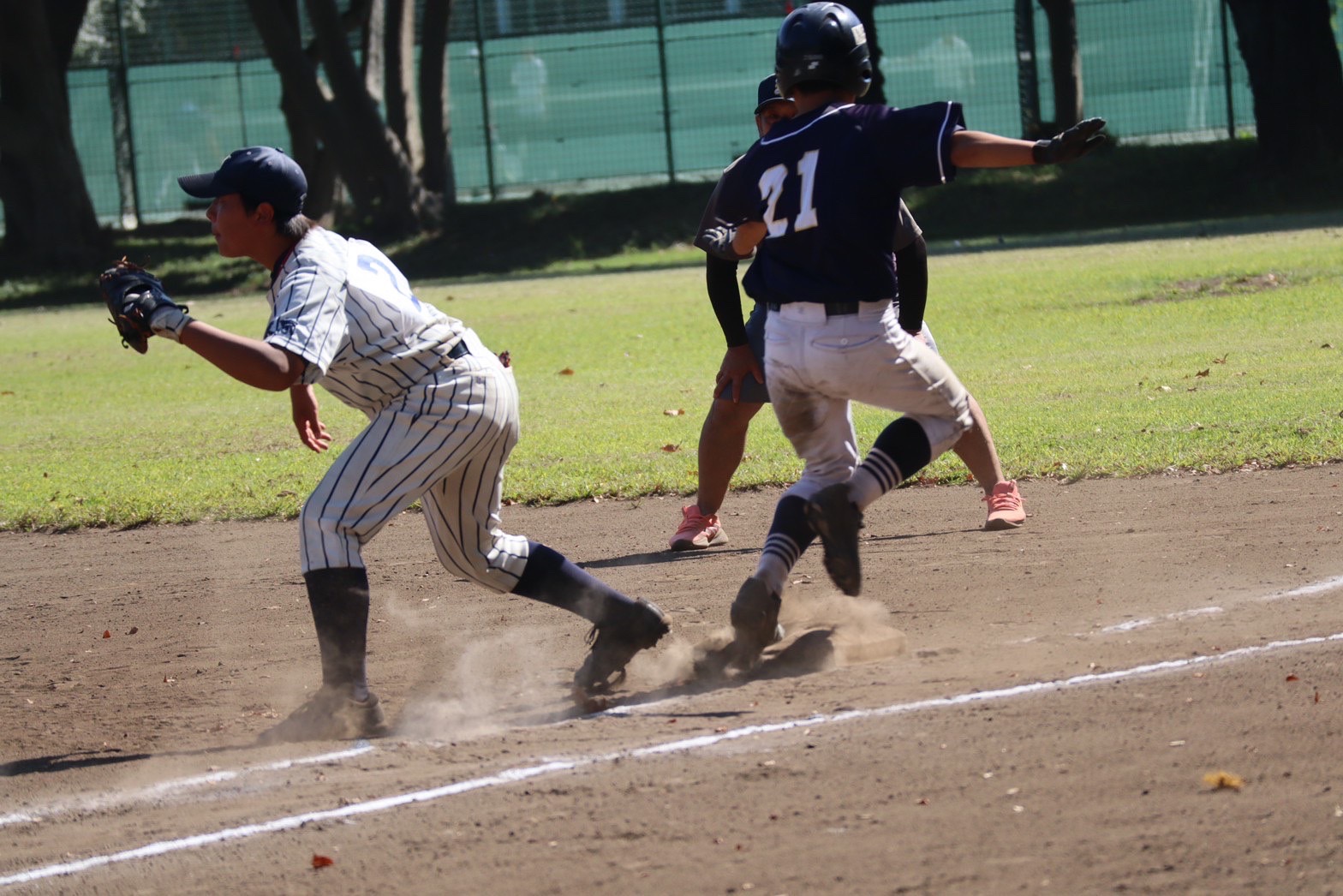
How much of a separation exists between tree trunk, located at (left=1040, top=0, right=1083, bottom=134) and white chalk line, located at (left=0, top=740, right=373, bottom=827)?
25027 millimetres

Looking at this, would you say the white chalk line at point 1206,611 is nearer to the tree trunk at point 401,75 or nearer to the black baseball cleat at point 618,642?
the black baseball cleat at point 618,642

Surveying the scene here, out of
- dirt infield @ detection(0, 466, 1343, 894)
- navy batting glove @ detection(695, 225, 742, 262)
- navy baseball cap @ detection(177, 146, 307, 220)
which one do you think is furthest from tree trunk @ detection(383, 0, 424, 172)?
navy baseball cap @ detection(177, 146, 307, 220)

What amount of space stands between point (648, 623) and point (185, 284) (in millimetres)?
22753

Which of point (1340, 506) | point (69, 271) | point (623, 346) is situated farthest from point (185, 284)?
point (1340, 506)

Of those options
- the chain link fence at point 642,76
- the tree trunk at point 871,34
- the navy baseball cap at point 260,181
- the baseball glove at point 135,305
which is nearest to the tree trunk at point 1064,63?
the chain link fence at point 642,76

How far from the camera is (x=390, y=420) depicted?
15.1ft

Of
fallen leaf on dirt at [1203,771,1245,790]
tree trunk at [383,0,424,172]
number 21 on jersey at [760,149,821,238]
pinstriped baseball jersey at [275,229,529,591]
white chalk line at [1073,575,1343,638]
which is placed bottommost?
white chalk line at [1073,575,1343,638]

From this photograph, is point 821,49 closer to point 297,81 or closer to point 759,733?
point 759,733

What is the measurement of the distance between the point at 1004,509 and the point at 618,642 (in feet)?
8.03

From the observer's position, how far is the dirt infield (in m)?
3.39

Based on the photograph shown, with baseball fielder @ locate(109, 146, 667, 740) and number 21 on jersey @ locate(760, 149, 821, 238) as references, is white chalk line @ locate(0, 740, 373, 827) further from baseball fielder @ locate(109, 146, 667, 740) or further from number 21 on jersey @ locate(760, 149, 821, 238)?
number 21 on jersey @ locate(760, 149, 821, 238)

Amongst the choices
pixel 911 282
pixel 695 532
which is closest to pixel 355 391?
pixel 911 282

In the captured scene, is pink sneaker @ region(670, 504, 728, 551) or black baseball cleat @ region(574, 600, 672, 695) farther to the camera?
pink sneaker @ region(670, 504, 728, 551)

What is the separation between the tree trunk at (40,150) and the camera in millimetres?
26141
